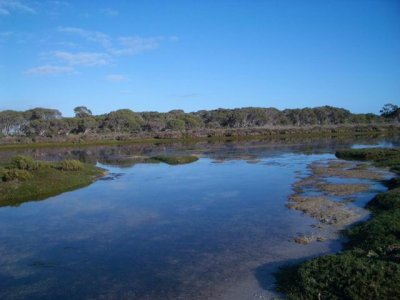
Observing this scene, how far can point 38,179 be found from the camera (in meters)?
31.3

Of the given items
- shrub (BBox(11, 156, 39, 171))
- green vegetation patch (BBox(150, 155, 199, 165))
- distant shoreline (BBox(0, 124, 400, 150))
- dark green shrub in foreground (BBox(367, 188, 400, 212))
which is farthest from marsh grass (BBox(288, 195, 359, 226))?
distant shoreline (BBox(0, 124, 400, 150))

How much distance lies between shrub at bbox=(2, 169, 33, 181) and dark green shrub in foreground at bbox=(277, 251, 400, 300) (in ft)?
77.6

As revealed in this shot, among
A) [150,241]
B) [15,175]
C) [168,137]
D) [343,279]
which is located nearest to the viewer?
[343,279]

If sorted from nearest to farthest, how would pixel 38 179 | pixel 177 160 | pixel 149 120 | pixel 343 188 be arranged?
1. pixel 343 188
2. pixel 38 179
3. pixel 177 160
4. pixel 149 120

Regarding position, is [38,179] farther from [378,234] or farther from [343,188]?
[378,234]

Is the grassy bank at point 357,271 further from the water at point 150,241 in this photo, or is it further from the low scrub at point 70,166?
the low scrub at point 70,166

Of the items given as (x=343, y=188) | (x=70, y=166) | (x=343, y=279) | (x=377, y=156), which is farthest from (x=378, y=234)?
(x=377, y=156)

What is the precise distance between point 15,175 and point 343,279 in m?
25.7

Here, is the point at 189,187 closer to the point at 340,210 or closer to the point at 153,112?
the point at 340,210

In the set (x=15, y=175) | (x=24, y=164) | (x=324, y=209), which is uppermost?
(x=24, y=164)

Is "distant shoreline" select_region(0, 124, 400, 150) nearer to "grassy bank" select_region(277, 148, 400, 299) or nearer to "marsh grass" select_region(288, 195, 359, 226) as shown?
"marsh grass" select_region(288, 195, 359, 226)

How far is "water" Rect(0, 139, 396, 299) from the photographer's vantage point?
12.5m

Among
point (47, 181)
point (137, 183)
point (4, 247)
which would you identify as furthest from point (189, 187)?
point (4, 247)

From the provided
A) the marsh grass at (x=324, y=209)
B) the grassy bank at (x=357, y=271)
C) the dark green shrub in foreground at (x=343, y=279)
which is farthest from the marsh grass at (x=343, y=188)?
the dark green shrub in foreground at (x=343, y=279)
